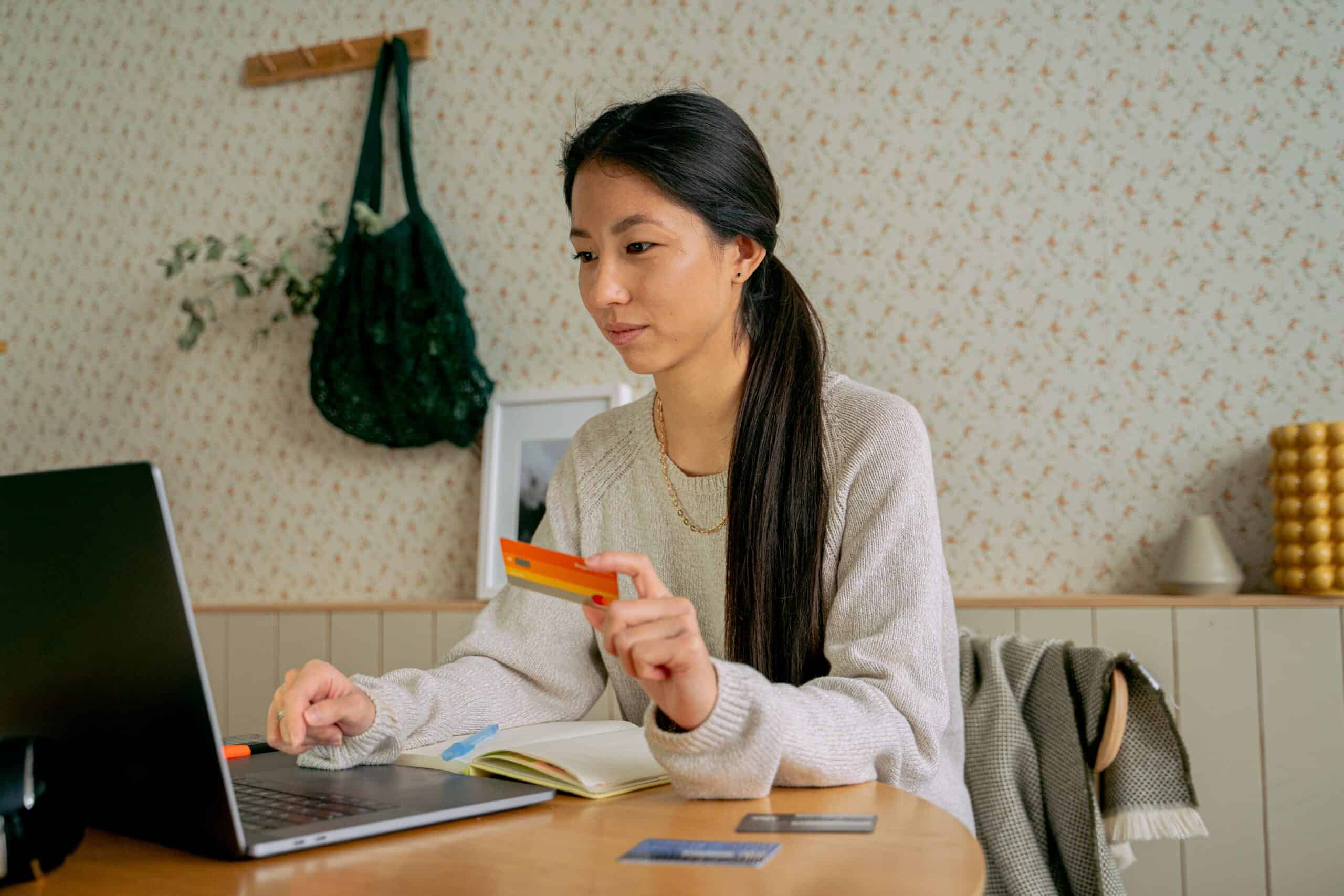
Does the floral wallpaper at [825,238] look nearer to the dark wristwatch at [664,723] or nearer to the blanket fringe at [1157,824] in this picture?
the blanket fringe at [1157,824]

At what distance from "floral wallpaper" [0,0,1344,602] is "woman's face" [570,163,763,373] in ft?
3.46

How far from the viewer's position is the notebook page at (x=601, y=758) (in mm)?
841

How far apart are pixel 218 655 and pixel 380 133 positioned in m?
1.29

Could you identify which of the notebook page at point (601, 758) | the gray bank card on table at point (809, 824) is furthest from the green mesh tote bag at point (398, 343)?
the gray bank card on table at point (809, 824)

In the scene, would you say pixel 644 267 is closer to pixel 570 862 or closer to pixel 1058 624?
pixel 570 862

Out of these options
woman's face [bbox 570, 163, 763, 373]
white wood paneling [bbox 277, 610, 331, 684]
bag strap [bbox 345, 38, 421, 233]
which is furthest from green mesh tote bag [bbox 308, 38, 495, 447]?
woman's face [bbox 570, 163, 763, 373]

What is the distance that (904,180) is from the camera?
7.11 ft

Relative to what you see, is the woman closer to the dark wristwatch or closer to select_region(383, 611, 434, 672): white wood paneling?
the dark wristwatch

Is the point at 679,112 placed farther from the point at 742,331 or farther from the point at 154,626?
the point at 154,626

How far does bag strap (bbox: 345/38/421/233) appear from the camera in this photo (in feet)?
8.23

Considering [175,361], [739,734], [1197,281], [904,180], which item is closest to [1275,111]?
[1197,281]

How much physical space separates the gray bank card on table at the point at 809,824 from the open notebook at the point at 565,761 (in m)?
0.15

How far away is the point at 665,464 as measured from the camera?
4.28 feet

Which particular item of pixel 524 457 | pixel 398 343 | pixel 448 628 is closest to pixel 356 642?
pixel 448 628
